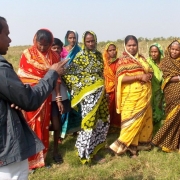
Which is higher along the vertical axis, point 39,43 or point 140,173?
point 39,43

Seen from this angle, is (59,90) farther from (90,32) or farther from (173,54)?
(173,54)

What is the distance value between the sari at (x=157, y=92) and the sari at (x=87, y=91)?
126 cm

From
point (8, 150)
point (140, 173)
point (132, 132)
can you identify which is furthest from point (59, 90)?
point (8, 150)

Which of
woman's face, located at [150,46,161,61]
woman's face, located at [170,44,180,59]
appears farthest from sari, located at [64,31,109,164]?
woman's face, located at [150,46,161,61]

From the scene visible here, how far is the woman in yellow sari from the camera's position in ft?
15.4

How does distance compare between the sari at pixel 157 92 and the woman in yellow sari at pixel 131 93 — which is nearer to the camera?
the woman in yellow sari at pixel 131 93

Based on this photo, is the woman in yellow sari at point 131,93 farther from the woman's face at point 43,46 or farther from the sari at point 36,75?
the woman's face at point 43,46

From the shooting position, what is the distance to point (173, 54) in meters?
4.80

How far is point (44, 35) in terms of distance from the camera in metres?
4.23

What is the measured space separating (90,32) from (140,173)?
2.30 metres

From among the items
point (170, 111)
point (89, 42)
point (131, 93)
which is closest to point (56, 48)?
point (89, 42)

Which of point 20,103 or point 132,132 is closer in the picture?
point 20,103

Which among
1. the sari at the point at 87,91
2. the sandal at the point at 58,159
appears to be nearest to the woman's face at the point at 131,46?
the sari at the point at 87,91

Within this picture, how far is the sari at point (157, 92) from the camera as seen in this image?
5.45 meters
